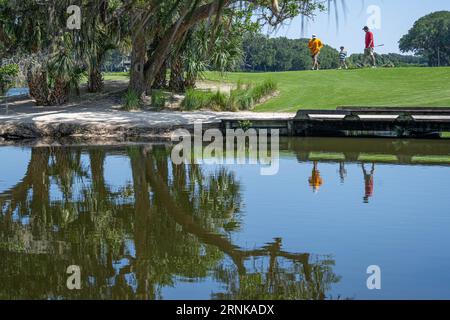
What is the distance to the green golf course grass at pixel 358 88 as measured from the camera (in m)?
24.2

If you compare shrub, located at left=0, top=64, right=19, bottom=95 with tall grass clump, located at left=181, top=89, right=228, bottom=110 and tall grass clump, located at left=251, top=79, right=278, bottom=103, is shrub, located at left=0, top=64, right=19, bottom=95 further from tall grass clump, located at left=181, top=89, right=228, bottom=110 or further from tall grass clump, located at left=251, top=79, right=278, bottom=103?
tall grass clump, located at left=251, top=79, right=278, bottom=103

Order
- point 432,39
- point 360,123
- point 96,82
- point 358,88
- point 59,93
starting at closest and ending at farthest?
point 360,123, point 59,93, point 358,88, point 96,82, point 432,39

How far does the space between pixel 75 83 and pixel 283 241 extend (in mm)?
17782

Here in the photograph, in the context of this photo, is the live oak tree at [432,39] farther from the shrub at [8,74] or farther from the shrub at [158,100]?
the shrub at [8,74]

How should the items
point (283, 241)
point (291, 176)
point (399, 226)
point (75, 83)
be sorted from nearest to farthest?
point (283, 241), point (399, 226), point (291, 176), point (75, 83)

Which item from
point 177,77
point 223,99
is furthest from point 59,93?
point 223,99

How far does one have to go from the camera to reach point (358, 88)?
26406mm

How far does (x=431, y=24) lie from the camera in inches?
4309

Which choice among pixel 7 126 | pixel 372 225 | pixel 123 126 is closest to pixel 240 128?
pixel 123 126

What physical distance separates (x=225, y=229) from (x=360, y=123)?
39.6 feet

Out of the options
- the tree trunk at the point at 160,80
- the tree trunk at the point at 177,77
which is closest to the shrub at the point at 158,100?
the tree trunk at the point at 177,77

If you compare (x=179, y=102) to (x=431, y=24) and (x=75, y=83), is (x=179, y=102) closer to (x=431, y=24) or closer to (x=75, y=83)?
Result: (x=75, y=83)

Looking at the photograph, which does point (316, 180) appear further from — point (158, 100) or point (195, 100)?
point (158, 100)

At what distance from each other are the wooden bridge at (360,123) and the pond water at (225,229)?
17.0 feet
